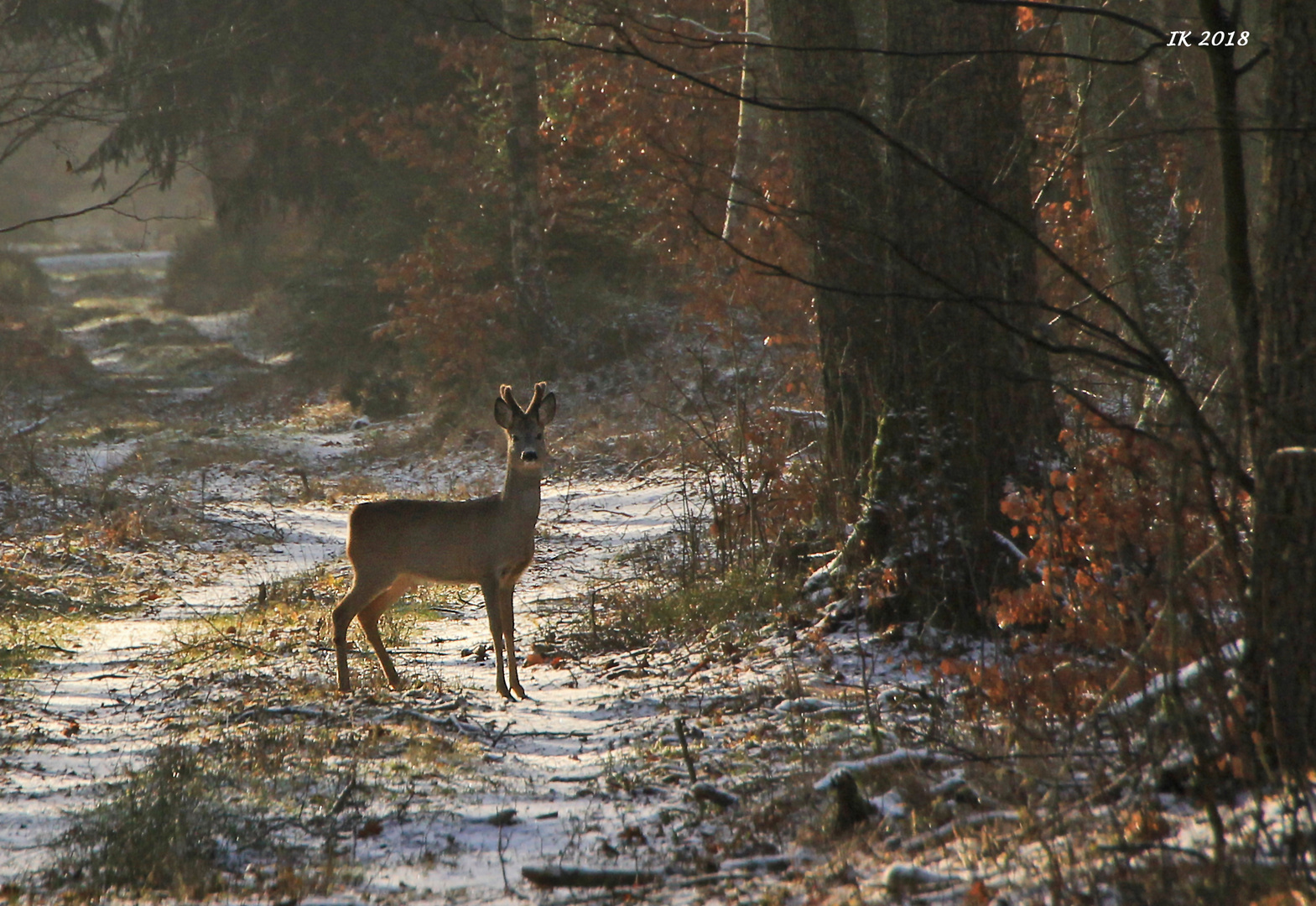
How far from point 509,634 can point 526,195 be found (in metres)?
15.1

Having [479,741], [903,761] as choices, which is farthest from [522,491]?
[903,761]

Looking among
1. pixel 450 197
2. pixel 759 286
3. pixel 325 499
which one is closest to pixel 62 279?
pixel 450 197

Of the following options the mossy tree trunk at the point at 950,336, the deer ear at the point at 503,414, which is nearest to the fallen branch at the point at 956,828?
the mossy tree trunk at the point at 950,336

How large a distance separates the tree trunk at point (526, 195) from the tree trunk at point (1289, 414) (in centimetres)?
1847

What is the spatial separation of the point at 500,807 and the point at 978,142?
4054mm

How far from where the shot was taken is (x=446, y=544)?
7906 mm

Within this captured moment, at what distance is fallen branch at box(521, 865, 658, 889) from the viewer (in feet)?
13.3

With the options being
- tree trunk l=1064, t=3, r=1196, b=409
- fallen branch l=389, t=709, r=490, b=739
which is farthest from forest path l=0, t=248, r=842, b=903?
tree trunk l=1064, t=3, r=1196, b=409

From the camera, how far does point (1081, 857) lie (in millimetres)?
3426

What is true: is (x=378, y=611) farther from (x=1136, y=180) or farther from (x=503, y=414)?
(x=1136, y=180)

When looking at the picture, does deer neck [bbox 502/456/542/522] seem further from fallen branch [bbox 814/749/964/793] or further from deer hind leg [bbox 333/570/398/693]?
fallen branch [bbox 814/749/964/793]

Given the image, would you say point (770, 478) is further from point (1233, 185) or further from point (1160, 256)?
point (1160, 256)

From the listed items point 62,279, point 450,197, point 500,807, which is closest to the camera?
point 500,807

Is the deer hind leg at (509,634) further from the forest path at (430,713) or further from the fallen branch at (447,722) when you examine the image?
the fallen branch at (447,722)
